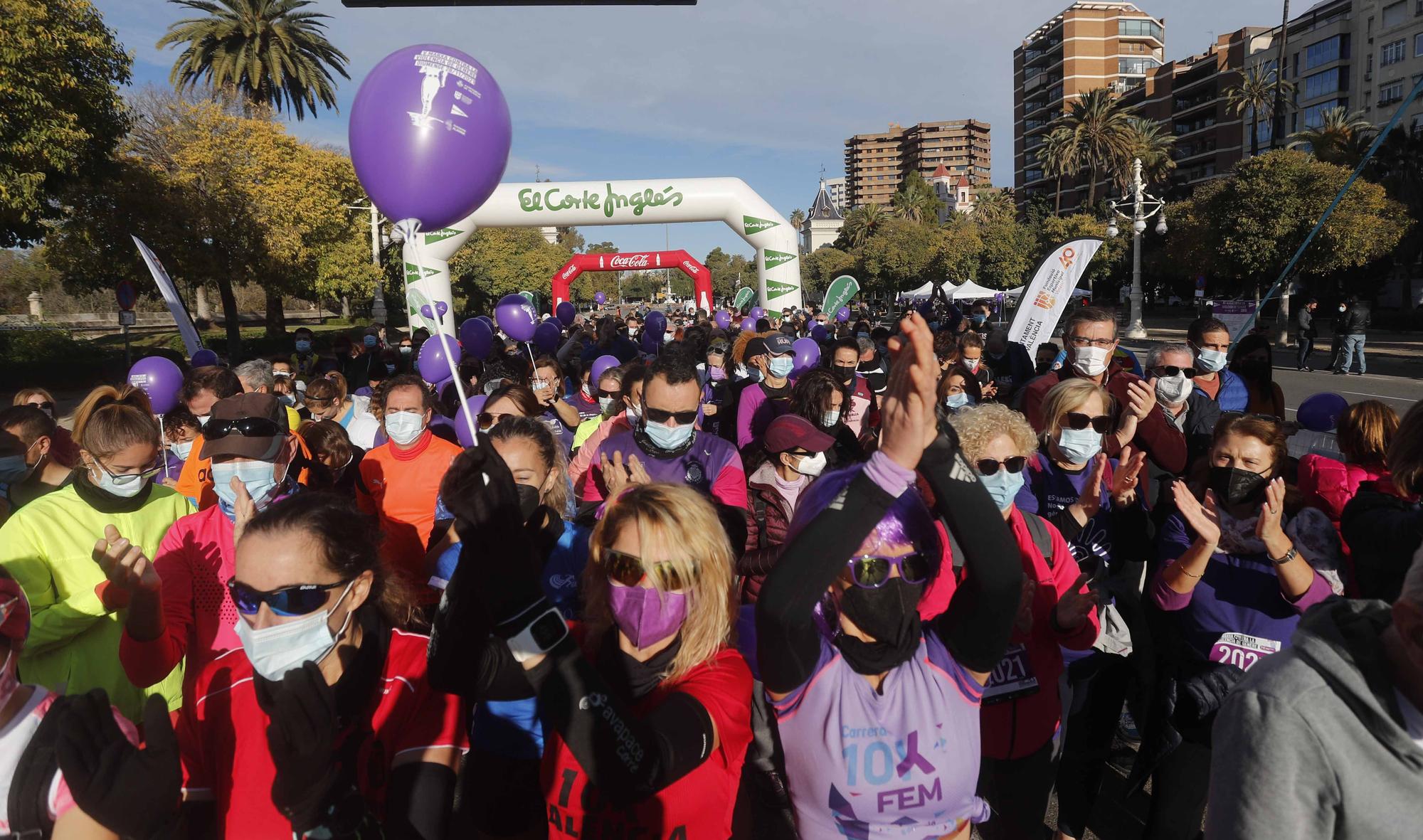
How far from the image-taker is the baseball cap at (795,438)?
3482 mm

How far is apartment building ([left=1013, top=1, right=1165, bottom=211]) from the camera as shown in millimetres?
81375

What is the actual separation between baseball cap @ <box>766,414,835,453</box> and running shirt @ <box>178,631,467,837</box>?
1947mm

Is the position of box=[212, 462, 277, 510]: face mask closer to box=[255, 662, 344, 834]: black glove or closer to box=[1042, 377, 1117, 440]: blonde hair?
box=[255, 662, 344, 834]: black glove

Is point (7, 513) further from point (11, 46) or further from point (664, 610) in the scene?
point (11, 46)

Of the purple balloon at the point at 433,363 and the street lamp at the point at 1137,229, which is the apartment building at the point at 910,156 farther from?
the purple balloon at the point at 433,363

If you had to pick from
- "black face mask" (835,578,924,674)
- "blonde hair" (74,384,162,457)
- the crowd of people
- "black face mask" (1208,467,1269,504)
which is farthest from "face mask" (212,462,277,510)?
"black face mask" (1208,467,1269,504)

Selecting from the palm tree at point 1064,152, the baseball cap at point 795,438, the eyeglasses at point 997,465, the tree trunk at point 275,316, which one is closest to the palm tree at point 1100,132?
the palm tree at point 1064,152

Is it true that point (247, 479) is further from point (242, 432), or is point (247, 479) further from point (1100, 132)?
point (1100, 132)

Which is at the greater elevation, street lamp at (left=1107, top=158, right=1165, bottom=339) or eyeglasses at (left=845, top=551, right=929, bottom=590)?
street lamp at (left=1107, top=158, right=1165, bottom=339)

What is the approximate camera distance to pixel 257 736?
1.72 m

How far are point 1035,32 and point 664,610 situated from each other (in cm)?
10671

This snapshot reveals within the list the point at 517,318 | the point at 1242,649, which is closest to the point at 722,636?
the point at 1242,649

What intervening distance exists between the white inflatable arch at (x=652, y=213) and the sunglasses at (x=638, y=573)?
18.1 metres

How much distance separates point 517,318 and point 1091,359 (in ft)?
20.7
